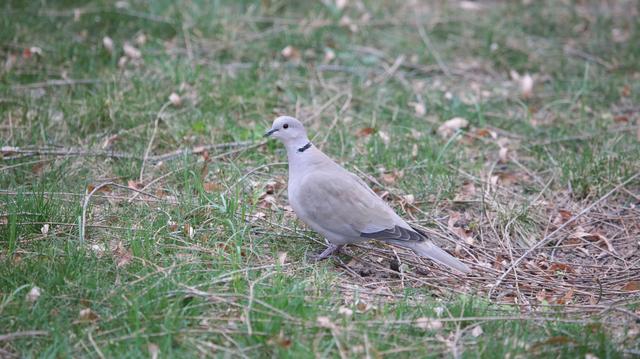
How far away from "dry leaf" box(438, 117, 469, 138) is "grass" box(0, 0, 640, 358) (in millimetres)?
99

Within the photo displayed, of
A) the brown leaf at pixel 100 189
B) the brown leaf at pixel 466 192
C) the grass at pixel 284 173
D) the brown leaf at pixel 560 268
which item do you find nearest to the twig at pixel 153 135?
the grass at pixel 284 173

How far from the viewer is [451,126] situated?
18.6 ft

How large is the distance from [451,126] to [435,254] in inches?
82.7

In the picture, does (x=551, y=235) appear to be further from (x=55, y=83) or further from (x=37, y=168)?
(x=55, y=83)

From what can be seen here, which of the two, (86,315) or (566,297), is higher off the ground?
(86,315)

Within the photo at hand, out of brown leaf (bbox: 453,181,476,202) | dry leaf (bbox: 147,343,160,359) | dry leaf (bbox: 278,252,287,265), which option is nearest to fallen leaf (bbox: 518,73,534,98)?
brown leaf (bbox: 453,181,476,202)

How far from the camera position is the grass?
3.21m

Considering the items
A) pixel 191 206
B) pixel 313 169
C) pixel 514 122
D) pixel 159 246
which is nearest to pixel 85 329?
pixel 159 246

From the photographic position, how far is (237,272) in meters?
3.57

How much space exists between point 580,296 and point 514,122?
7.41 ft

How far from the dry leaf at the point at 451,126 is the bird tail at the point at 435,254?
1.97m

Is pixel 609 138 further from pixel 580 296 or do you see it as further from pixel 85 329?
pixel 85 329

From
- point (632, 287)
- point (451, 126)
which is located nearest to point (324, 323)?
point (632, 287)

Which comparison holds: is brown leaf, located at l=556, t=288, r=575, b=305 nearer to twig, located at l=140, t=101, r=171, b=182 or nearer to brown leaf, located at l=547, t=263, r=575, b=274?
brown leaf, located at l=547, t=263, r=575, b=274
